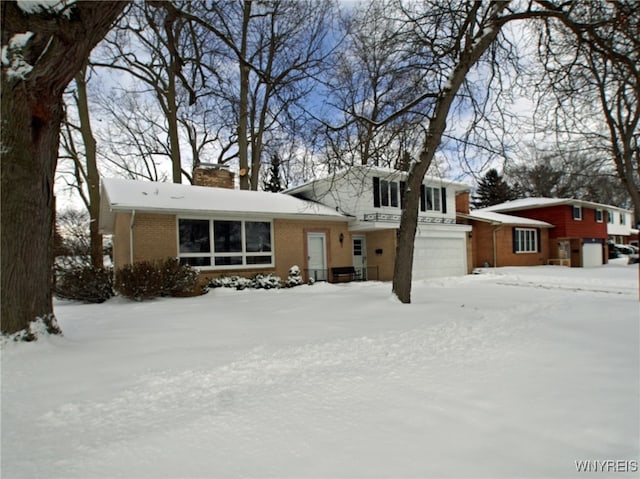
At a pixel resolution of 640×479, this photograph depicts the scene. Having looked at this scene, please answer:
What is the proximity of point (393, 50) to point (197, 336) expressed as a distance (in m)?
8.61

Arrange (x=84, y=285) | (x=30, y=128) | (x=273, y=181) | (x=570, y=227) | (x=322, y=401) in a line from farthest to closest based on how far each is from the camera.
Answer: (x=273, y=181)
(x=570, y=227)
(x=84, y=285)
(x=30, y=128)
(x=322, y=401)

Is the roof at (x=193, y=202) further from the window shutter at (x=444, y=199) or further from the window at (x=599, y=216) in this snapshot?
the window at (x=599, y=216)

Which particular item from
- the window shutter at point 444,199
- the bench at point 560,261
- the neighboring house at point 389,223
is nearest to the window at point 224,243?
the neighboring house at point 389,223

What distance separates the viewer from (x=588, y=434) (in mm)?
2635

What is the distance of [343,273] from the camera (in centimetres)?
1675

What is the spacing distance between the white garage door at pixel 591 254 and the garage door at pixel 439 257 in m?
13.9

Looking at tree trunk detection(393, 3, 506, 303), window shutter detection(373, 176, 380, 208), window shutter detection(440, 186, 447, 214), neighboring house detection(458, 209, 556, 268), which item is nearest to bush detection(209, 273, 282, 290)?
tree trunk detection(393, 3, 506, 303)

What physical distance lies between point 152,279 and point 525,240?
2564cm

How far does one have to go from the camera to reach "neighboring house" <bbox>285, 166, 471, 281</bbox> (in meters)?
17.1

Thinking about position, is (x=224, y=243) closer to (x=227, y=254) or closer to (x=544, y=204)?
(x=227, y=254)

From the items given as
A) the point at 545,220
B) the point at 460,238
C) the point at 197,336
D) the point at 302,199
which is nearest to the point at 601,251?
the point at 545,220

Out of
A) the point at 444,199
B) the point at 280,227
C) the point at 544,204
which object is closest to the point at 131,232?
the point at 280,227

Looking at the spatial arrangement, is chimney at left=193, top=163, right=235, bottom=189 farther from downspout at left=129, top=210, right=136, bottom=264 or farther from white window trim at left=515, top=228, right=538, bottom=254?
white window trim at left=515, top=228, right=538, bottom=254

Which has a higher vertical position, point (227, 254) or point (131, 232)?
point (131, 232)
